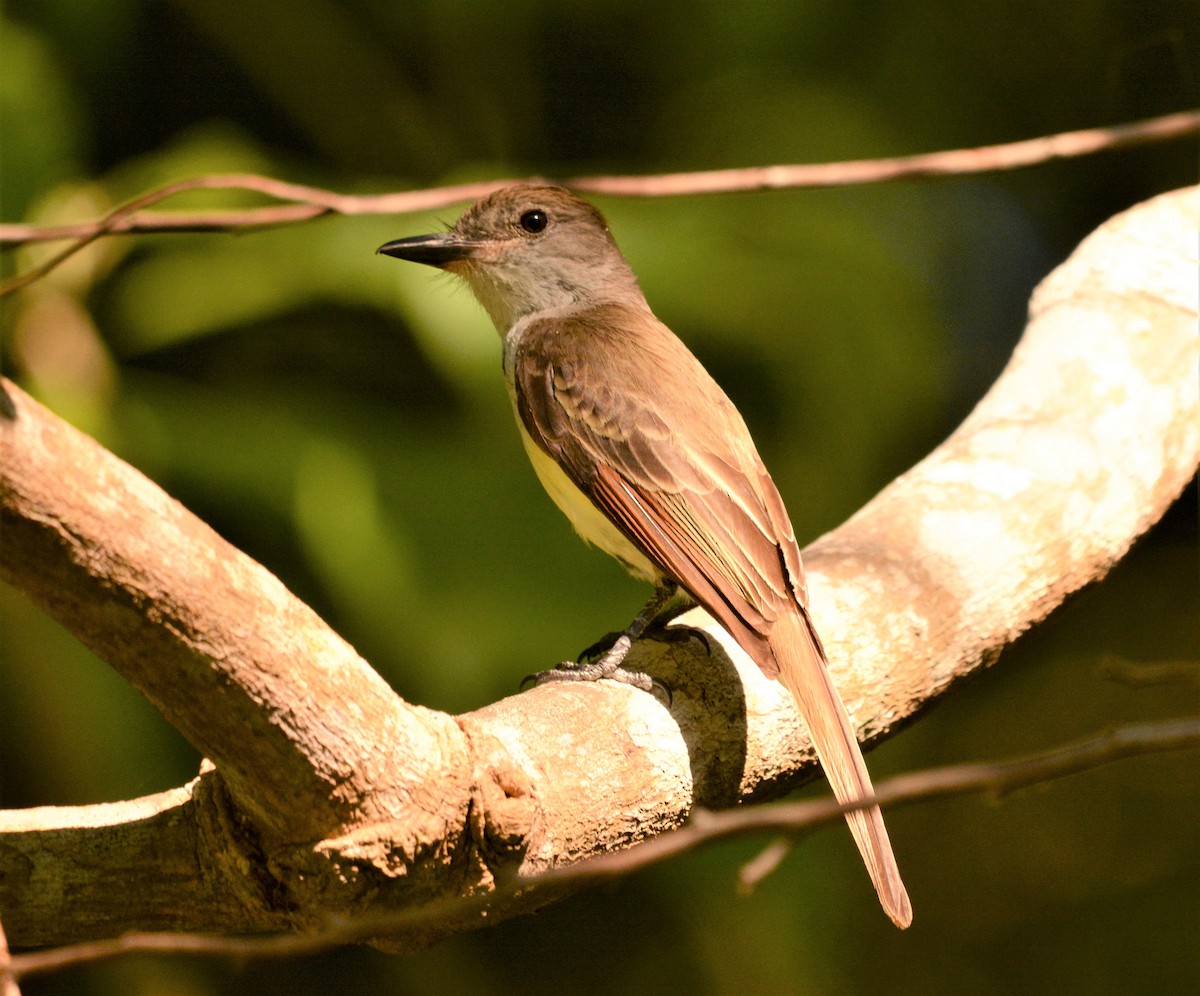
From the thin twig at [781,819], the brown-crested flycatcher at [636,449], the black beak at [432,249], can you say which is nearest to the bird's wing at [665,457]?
the brown-crested flycatcher at [636,449]

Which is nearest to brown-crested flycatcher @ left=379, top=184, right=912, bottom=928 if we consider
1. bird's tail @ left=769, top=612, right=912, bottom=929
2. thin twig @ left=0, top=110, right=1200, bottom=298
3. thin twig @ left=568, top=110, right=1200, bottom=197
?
bird's tail @ left=769, top=612, right=912, bottom=929

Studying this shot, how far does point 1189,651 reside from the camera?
538 cm

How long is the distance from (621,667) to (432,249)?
4.85ft

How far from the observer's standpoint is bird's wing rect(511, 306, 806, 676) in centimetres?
275

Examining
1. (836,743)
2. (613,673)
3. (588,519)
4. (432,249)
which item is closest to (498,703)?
(613,673)

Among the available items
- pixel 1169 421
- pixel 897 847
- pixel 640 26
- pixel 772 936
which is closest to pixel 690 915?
pixel 772 936

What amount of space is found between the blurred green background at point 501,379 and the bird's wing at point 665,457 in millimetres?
694

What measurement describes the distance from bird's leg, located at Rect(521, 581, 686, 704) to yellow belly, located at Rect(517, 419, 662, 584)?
0.17ft

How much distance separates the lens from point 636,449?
3.05m

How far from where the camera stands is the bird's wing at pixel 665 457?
108 inches

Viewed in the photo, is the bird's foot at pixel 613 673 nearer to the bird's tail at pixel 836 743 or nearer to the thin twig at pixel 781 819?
the bird's tail at pixel 836 743

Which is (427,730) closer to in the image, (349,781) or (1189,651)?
(349,781)

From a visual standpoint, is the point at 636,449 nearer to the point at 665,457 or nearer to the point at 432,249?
the point at 665,457

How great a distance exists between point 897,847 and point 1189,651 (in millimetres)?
1384
